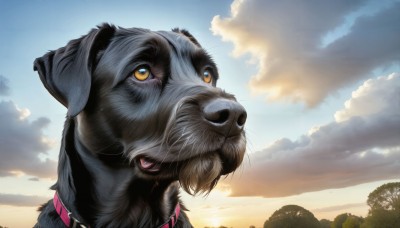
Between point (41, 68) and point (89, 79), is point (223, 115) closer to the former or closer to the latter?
point (89, 79)

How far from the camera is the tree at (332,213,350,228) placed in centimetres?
11609

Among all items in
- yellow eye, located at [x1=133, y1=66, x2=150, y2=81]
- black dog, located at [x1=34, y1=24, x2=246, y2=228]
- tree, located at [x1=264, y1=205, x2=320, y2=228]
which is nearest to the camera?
black dog, located at [x1=34, y1=24, x2=246, y2=228]

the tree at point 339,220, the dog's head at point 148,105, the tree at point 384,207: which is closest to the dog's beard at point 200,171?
the dog's head at point 148,105

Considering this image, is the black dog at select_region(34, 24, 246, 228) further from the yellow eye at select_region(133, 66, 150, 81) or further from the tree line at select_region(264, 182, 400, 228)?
the tree line at select_region(264, 182, 400, 228)

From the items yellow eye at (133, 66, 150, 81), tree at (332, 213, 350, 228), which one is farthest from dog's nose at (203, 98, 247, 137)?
tree at (332, 213, 350, 228)

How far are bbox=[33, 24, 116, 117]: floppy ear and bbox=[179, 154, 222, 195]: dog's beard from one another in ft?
5.05

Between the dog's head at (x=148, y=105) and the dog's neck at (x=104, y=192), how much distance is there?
20cm

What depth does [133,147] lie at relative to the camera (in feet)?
19.6

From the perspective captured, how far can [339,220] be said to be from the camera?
11769 cm

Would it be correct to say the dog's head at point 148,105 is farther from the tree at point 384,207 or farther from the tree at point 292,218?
the tree at point 292,218

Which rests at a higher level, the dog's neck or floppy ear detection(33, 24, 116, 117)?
floppy ear detection(33, 24, 116, 117)

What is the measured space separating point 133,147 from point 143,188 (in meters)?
0.74

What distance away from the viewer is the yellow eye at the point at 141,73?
6293mm

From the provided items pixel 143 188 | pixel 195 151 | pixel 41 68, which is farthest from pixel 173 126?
pixel 41 68
